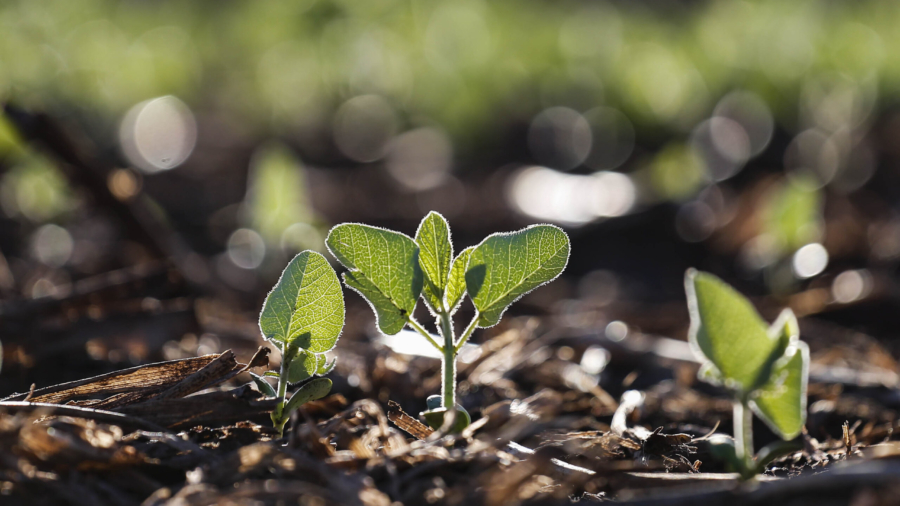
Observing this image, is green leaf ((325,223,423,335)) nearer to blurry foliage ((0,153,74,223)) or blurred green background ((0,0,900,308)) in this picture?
blurred green background ((0,0,900,308))

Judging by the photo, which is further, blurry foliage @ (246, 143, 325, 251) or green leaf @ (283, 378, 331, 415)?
blurry foliage @ (246, 143, 325, 251)

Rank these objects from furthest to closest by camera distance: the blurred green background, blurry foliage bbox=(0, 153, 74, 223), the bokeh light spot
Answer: the bokeh light spot
the blurred green background
blurry foliage bbox=(0, 153, 74, 223)

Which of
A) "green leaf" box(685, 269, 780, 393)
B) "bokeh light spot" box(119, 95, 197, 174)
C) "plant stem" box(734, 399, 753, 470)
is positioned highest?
"bokeh light spot" box(119, 95, 197, 174)

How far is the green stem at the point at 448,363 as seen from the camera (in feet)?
3.26

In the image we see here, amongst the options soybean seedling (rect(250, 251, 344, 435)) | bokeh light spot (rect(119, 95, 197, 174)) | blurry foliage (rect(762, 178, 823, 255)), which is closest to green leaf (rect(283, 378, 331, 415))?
soybean seedling (rect(250, 251, 344, 435))

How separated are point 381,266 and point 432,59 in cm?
469

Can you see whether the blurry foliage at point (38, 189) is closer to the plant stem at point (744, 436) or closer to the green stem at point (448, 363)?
the green stem at point (448, 363)

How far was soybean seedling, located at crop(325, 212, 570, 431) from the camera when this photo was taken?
3.19 feet

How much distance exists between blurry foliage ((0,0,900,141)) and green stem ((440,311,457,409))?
11.4 ft

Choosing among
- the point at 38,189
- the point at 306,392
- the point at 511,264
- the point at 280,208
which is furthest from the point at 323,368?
the point at 38,189

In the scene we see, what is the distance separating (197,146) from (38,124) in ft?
11.4

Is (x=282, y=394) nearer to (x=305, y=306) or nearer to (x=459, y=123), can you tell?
(x=305, y=306)

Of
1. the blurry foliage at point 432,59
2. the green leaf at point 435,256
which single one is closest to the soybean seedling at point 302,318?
the green leaf at point 435,256

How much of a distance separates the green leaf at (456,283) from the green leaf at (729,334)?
11.8 inches
